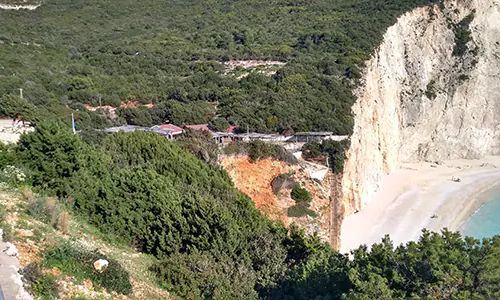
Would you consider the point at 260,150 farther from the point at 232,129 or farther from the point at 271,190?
the point at 232,129

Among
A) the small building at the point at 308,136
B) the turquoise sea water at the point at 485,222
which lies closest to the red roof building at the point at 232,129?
the small building at the point at 308,136

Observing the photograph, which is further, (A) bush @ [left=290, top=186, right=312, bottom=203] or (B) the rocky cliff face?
(B) the rocky cliff face

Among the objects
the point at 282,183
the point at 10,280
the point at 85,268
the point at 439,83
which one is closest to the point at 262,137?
the point at 282,183

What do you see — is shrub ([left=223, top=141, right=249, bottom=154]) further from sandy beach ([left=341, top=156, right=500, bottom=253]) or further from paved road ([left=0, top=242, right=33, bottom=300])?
paved road ([left=0, top=242, right=33, bottom=300])

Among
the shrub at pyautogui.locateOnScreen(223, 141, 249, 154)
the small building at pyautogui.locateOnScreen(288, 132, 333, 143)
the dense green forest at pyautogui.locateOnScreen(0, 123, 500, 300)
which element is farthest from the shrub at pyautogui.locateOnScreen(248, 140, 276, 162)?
the small building at pyautogui.locateOnScreen(288, 132, 333, 143)

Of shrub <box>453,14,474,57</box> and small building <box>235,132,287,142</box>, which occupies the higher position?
shrub <box>453,14,474,57</box>

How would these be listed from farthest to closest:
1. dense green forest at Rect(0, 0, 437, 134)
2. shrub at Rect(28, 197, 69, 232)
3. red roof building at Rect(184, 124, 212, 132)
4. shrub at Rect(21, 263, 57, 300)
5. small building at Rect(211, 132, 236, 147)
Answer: dense green forest at Rect(0, 0, 437, 134), red roof building at Rect(184, 124, 212, 132), small building at Rect(211, 132, 236, 147), shrub at Rect(28, 197, 69, 232), shrub at Rect(21, 263, 57, 300)

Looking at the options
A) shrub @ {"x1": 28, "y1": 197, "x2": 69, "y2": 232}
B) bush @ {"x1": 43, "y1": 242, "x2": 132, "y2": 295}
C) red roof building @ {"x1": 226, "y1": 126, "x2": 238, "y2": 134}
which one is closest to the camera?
bush @ {"x1": 43, "y1": 242, "x2": 132, "y2": 295}

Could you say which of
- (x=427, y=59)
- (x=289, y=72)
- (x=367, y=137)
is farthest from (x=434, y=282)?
(x=427, y=59)
